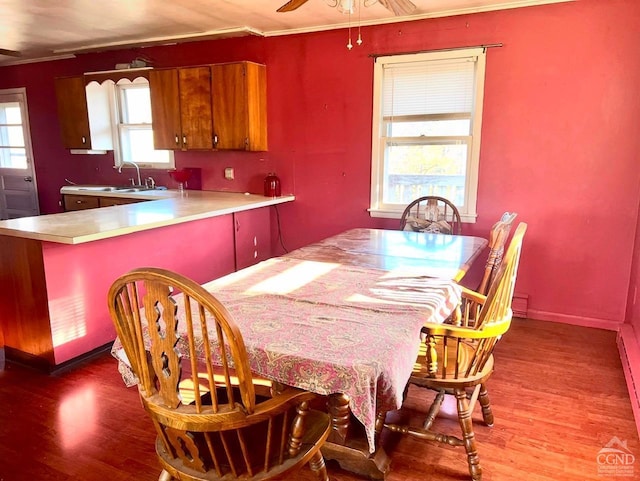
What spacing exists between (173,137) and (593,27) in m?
3.52

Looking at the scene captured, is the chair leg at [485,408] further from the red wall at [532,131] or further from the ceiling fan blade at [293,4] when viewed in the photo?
the ceiling fan blade at [293,4]

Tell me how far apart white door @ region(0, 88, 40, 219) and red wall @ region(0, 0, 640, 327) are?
3.03m

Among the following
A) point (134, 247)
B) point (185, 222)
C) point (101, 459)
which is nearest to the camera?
point (101, 459)

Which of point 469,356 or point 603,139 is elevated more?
point 603,139

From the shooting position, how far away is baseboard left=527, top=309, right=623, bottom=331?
331 centimetres

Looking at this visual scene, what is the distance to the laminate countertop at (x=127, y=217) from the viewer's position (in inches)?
99.4

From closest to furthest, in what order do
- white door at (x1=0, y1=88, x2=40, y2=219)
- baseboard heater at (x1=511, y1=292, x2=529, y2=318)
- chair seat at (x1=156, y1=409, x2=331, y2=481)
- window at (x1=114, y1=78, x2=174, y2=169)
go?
chair seat at (x1=156, y1=409, x2=331, y2=481)
baseboard heater at (x1=511, y1=292, x2=529, y2=318)
window at (x1=114, y1=78, x2=174, y2=169)
white door at (x1=0, y1=88, x2=40, y2=219)

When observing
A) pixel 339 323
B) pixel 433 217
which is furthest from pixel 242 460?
pixel 433 217

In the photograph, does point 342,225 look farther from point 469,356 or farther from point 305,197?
point 469,356

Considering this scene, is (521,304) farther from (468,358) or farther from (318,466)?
(318,466)

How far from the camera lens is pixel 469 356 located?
6.36 feet

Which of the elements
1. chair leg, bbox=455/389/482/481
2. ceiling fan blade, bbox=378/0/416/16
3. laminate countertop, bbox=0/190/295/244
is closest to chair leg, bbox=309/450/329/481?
chair leg, bbox=455/389/482/481

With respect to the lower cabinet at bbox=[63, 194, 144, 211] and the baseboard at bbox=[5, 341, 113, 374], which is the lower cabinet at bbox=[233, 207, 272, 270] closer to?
the lower cabinet at bbox=[63, 194, 144, 211]

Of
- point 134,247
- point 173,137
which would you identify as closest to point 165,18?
point 173,137
